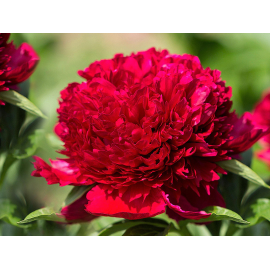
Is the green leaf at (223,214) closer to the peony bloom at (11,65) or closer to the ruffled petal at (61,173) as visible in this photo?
the ruffled petal at (61,173)

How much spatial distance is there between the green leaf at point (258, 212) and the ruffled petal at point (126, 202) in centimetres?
22

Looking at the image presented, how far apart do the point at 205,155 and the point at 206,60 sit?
0.73 metres

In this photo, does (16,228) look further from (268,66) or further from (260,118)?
(268,66)

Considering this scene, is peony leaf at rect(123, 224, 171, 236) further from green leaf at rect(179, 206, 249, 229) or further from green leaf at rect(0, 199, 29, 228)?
green leaf at rect(0, 199, 29, 228)

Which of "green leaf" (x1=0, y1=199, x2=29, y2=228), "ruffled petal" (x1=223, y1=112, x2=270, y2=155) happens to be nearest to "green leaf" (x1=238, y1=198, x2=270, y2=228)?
"ruffled petal" (x1=223, y1=112, x2=270, y2=155)

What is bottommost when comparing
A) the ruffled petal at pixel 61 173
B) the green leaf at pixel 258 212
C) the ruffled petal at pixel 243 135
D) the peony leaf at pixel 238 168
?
the green leaf at pixel 258 212

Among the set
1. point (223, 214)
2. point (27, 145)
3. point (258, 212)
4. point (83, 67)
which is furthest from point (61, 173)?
point (83, 67)

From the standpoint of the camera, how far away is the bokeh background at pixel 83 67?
557 mm

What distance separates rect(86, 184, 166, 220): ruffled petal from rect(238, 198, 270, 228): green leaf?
219mm

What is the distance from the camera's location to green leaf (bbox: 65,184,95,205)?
1.54ft

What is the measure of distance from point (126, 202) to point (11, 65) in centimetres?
32

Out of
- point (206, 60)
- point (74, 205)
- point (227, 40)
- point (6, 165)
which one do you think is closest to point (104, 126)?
point (74, 205)

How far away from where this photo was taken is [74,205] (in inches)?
19.0

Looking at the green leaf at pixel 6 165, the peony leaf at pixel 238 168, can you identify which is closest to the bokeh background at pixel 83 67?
the green leaf at pixel 6 165
